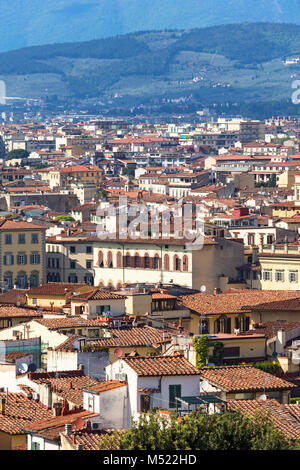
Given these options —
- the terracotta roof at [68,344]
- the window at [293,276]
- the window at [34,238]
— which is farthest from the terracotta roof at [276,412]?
the window at [34,238]

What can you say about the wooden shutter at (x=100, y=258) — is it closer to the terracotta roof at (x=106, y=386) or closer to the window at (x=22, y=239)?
the window at (x=22, y=239)

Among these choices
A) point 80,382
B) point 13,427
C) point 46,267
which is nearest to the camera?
point 13,427

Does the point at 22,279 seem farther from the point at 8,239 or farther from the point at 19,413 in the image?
the point at 19,413

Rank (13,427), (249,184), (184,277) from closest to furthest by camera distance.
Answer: (13,427)
(184,277)
(249,184)

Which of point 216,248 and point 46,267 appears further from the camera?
point 46,267

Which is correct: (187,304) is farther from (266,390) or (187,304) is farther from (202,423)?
(202,423)

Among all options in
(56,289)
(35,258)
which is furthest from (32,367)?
(35,258)
